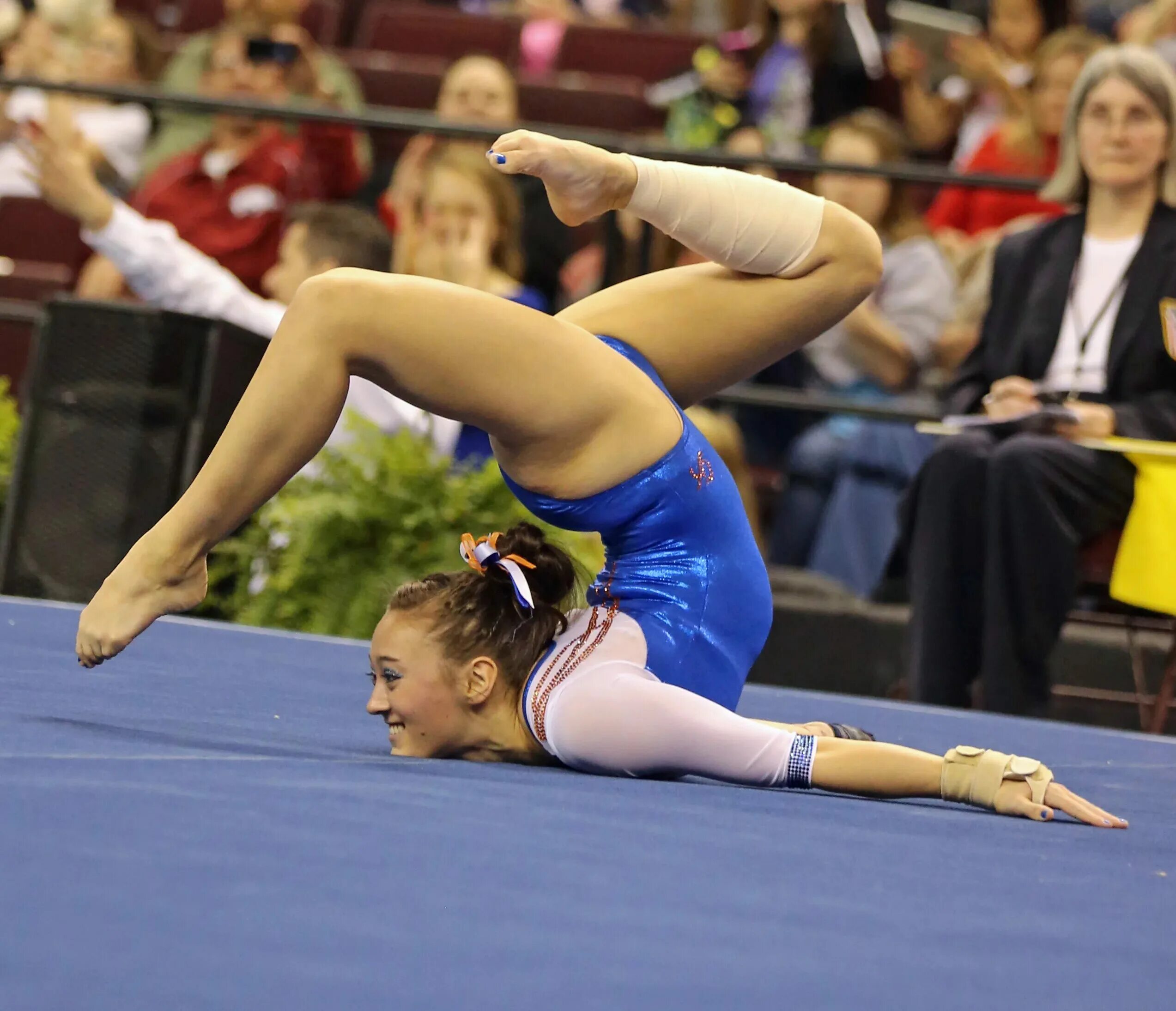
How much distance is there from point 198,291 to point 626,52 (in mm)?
2575

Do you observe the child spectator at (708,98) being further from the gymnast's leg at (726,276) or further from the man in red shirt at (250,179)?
the gymnast's leg at (726,276)

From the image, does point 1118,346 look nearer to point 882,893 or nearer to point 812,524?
point 812,524

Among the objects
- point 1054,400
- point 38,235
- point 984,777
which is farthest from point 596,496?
point 38,235

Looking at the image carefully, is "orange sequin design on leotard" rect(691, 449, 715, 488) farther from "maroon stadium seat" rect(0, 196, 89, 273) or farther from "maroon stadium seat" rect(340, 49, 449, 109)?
"maroon stadium seat" rect(340, 49, 449, 109)

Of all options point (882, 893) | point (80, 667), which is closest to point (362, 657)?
point (80, 667)

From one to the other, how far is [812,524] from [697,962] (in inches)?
133

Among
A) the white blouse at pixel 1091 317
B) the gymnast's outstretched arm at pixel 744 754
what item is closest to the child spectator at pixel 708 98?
the white blouse at pixel 1091 317

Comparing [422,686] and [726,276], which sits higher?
[726,276]

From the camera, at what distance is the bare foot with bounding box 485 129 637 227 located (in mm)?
1940

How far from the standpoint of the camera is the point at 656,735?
188cm

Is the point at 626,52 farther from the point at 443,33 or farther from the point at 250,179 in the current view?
the point at 250,179

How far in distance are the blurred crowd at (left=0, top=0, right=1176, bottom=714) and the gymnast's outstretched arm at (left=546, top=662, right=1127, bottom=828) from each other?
187cm

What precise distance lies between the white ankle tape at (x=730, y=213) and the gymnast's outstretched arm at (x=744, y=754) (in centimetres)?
55

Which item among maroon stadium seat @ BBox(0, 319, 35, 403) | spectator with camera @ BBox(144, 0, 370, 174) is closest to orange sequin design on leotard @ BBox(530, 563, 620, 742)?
maroon stadium seat @ BBox(0, 319, 35, 403)
